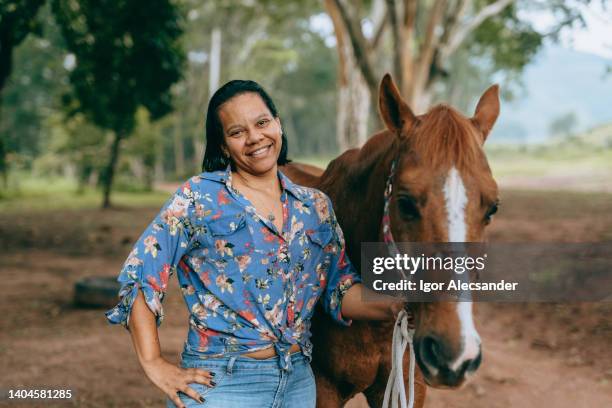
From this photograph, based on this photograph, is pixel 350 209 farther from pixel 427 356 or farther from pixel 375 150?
pixel 427 356

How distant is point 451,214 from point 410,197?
165mm

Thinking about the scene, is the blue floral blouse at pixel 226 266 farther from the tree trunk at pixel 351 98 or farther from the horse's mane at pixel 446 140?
the tree trunk at pixel 351 98

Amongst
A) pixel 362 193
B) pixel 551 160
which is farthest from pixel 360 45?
pixel 551 160

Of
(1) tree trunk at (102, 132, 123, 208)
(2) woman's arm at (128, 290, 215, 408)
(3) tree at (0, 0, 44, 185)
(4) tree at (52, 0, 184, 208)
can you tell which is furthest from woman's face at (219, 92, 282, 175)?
(1) tree trunk at (102, 132, 123, 208)

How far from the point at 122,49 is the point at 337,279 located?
6773 millimetres

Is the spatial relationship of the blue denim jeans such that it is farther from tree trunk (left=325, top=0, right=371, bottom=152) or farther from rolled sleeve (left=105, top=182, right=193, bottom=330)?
tree trunk (left=325, top=0, right=371, bottom=152)

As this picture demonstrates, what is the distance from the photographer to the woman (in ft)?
5.79

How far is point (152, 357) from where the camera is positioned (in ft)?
5.75

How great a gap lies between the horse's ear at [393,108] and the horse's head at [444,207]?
9cm

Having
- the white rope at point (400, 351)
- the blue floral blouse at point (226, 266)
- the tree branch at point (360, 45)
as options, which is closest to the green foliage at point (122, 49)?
the tree branch at point (360, 45)

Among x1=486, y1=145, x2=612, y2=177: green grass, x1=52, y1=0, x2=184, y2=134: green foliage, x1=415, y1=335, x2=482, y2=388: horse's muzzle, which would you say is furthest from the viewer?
x1=486, y1=145, x2=612, y2=177: green grass

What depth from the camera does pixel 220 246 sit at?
1.90 metres

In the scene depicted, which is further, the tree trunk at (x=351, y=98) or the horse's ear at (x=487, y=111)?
the tree trunk at (x=351, y=98)

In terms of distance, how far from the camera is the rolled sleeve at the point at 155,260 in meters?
1.73
